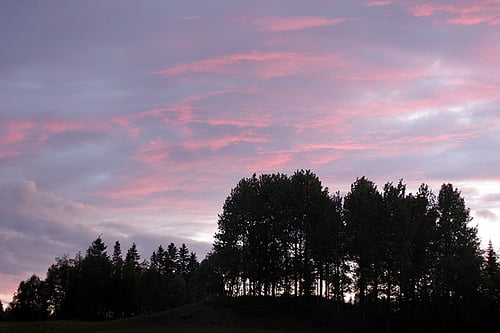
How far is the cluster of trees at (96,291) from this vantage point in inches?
4660

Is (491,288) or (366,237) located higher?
(366,237)

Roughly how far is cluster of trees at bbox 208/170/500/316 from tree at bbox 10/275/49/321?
2763 inches

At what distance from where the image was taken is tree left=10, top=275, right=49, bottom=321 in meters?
140

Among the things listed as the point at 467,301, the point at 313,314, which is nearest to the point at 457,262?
the point at 467,301

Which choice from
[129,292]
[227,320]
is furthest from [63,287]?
[227,320]

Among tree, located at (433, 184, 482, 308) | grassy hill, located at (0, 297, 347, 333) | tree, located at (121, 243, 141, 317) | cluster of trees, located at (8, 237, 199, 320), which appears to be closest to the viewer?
grassy hill, located at (0, 297, 347, 333)

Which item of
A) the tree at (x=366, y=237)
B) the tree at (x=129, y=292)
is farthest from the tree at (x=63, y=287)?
the tree at (x=366, y=237)

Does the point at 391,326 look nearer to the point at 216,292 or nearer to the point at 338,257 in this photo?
the point at 338,257

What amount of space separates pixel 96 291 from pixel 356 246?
247 feet

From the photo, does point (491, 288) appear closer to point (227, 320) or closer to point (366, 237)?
point (366, 237)

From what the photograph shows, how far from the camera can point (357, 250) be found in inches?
3083

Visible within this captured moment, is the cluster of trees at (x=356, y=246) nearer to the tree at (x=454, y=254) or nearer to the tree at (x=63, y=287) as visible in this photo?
the tree at (x=454, y=254)

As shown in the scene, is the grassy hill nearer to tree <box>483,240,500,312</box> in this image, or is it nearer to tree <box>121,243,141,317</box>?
tree <box>483,240,500,312</box>

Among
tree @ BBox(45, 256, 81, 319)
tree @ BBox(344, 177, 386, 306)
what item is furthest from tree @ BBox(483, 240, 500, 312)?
tree @ BBox(45, 256, 81, 319)
